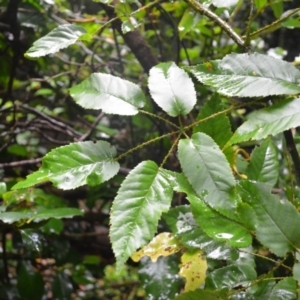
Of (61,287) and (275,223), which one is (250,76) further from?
(61,287)

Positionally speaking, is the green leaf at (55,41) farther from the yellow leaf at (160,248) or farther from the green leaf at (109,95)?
the yellow leaf at (160,248)

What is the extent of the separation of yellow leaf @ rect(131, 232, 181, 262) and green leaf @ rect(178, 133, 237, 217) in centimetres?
21

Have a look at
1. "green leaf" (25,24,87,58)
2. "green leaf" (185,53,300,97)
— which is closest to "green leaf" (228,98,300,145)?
"green leaf" (185,53,300,97)

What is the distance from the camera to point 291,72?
20.9 inches

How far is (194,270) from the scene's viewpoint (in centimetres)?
63

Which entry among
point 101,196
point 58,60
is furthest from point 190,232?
point 58,60

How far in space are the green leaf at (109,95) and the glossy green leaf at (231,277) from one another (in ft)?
0.96

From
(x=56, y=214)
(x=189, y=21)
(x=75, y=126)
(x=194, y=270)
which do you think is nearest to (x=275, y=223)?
(x=194, y=270)

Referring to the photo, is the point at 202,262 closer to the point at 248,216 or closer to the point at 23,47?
the point at 248,216

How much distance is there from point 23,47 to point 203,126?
833 millimetres

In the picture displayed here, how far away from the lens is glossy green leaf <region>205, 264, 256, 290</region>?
1.89ft

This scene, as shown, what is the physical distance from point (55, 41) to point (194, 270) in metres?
0.46

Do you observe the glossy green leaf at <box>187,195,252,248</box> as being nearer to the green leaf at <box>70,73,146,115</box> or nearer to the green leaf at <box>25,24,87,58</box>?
the green leaf at <box>70,73,146,115</box>

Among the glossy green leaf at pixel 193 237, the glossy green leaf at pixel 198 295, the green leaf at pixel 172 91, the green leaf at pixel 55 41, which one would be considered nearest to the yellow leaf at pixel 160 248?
the glossy green leaf at pixel 193 237
